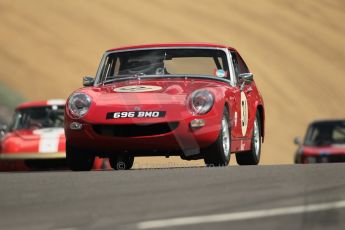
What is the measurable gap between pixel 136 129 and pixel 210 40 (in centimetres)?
2593

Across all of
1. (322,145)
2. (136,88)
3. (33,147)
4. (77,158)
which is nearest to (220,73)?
(136,88)

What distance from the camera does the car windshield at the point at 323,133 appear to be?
64.5ft

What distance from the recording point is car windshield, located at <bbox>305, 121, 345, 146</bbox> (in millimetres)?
19656

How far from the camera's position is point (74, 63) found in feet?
103

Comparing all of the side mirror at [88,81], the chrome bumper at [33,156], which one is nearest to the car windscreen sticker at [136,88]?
the side mirror at [88,81]

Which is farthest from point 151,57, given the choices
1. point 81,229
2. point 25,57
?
point 25,57

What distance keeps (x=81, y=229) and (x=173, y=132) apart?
16.9 ft

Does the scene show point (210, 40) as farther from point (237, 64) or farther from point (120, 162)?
point (120, 162)

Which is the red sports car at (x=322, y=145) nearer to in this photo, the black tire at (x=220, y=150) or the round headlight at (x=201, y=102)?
the black tire at (x=220, y=150)

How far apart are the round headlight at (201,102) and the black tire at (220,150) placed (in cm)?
29

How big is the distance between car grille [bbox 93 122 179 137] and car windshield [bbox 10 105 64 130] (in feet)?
20.8

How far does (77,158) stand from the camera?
1098 cm

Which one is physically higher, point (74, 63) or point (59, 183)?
point (59, 183)

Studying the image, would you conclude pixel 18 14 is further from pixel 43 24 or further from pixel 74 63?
pixel 74 63
